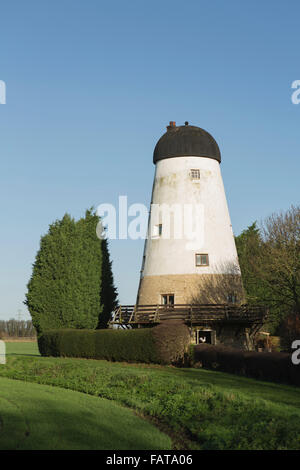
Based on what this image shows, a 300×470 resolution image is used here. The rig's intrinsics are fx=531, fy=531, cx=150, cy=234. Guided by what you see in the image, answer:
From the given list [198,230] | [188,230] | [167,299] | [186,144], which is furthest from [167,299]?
[186,144]

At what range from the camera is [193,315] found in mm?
36375

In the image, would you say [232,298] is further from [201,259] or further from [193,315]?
[193,315]

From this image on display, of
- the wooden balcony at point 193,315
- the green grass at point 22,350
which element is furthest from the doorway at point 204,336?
the green grass at point 22,350

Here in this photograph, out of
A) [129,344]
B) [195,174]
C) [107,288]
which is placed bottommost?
[129,344]

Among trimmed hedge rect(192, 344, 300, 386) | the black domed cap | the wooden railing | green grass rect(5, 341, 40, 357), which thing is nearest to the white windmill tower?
the black domed cap

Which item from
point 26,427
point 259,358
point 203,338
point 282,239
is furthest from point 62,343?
point 26,427

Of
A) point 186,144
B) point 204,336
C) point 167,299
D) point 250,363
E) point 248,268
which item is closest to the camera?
point 250,363

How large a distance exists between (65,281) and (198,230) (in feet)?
34.9

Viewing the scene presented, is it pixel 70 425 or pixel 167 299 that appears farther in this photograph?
pixel 167 299

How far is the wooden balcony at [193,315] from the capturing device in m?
36.2

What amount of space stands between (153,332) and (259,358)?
7547 mm

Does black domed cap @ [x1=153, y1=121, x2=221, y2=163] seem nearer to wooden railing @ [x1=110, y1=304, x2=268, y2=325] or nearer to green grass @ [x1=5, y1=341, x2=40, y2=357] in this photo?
wooden railing @ [x1=110, y1=304, x2=268, y2=325]

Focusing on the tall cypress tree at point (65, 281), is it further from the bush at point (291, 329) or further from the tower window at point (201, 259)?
the bush at point (291, 329)

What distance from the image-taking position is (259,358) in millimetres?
24594
